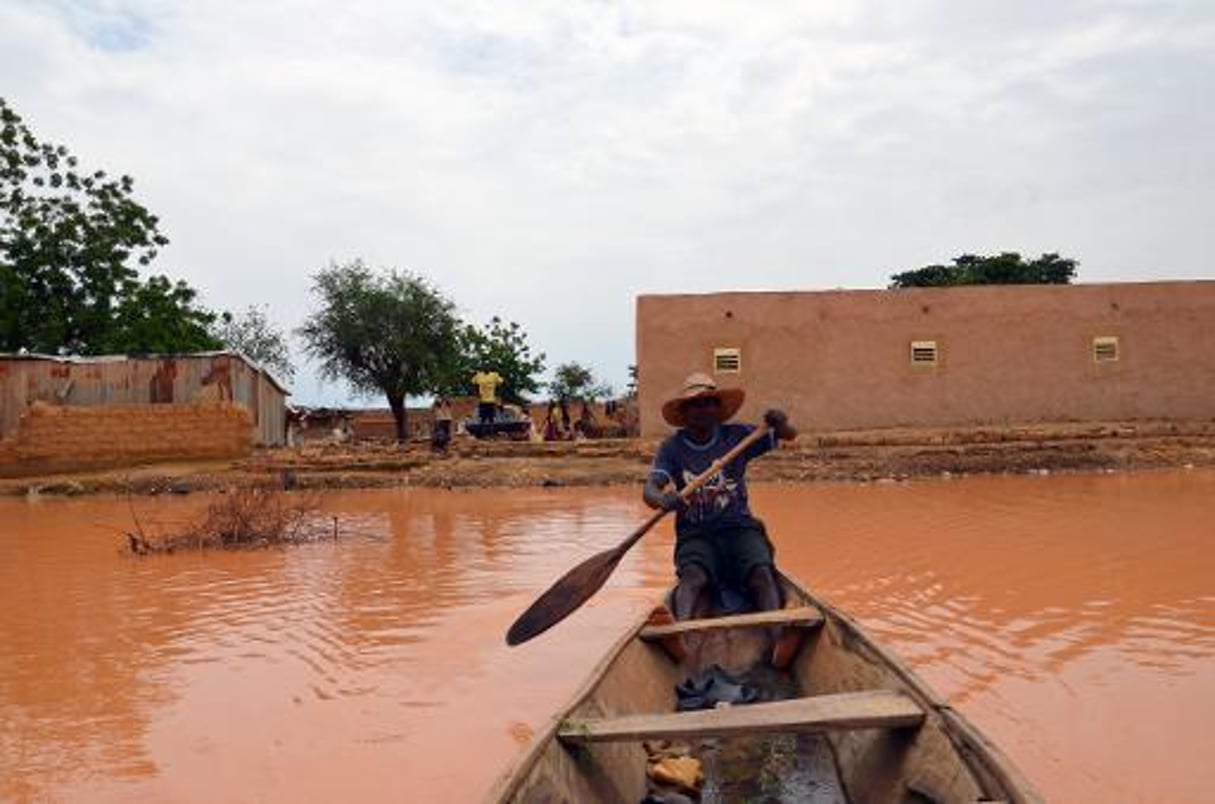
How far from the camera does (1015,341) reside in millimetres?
19141

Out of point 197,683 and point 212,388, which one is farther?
point 212,388

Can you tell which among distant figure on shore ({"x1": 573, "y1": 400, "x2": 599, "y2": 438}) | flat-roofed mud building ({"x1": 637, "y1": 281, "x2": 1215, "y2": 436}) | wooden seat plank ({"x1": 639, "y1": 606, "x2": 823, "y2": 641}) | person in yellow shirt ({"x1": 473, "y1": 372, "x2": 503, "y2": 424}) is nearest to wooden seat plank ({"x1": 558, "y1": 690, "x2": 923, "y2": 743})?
wooden seat plank ({"x1": 639, "y1": 606, "x2": 823, "y2": 641})

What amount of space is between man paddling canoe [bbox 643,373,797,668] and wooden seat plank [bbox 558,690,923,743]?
194 cm

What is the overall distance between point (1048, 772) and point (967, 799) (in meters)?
1.39

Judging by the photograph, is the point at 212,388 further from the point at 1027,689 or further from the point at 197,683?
the point at 1027,689

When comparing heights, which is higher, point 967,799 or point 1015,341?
point 1015,341

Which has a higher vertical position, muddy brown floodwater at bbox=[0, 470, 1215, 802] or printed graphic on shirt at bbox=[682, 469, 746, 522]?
printed graphic on shirt at bbox=[682, 469, 746, 522]

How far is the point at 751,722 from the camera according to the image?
3113 millimetres

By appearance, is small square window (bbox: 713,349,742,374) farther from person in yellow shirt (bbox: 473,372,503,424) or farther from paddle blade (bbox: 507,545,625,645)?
paddle blade (bbox: 507,545,625,645)

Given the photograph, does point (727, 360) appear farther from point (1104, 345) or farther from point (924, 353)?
point (1104, 345)

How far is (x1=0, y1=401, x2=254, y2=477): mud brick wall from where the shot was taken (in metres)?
17.4

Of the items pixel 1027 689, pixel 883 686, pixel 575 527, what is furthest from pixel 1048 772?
pixel 575 527

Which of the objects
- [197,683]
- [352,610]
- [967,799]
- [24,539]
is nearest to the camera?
[967,799]

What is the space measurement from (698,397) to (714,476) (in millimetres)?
405
